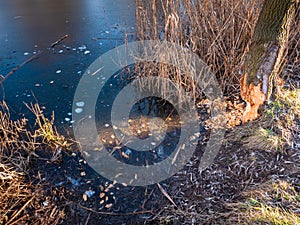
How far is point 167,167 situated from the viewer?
78.3 inches

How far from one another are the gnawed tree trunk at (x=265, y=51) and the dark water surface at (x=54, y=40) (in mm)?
1114

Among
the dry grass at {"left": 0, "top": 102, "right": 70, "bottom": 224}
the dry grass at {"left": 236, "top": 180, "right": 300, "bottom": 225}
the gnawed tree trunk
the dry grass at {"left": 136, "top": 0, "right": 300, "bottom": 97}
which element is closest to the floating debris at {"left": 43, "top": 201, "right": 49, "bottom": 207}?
the dry grass at {"left": 0, "top": 102, "right": 70, "bottom": 224}

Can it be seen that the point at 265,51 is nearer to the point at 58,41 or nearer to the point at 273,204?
the point at 273,204

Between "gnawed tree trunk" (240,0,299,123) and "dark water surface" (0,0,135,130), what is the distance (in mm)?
1114

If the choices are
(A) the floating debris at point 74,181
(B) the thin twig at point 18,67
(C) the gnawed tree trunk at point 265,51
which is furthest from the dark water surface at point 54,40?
(C) the gnawed tree trunk at point 265,51

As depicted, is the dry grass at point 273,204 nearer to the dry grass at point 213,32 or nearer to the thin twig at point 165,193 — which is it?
the thin twig at point 165,193

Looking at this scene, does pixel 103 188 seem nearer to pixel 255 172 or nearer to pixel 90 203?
pixel 90 203

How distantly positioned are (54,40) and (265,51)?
257 cm

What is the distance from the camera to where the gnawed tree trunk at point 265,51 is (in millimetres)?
1734

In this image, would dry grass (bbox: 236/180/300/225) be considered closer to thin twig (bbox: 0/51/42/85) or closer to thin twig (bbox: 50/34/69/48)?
thin twig (bbox: 0/51/42/85)

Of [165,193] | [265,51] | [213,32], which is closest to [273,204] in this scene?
[165,193]

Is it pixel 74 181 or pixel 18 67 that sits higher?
pixel 18 67

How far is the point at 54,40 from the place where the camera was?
3533mm

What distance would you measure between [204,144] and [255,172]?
445mm
